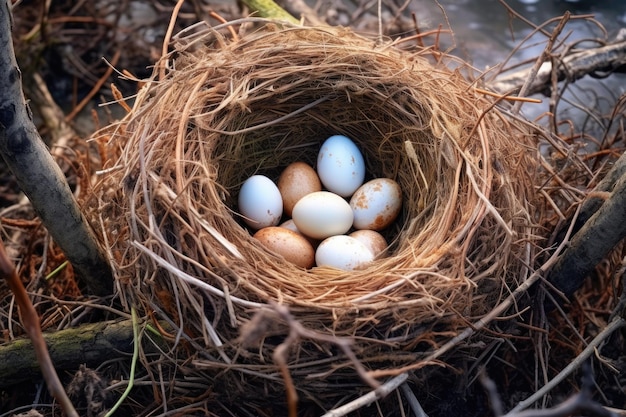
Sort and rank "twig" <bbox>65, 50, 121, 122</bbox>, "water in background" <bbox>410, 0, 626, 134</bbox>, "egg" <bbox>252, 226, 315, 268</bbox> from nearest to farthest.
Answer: "egg" <bbox>252, 226, 315, 268</bbox>
"twig" <bbox>65, 50, 121, 122</bbox>
"water in background" <bbox>410, 0, 626, 134</bbox>

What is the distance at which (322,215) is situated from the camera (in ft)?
6.35

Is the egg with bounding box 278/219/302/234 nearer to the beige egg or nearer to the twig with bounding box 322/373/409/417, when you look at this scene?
the beige egg

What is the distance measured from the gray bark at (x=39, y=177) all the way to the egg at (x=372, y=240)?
745mm

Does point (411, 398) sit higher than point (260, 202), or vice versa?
point (260, 202)

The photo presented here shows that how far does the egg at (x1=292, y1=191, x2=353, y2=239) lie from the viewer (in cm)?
194

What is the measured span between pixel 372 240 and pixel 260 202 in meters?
0.36

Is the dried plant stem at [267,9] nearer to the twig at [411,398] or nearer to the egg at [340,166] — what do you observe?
the egg at [340,166]

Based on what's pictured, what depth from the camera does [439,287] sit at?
1500 mm

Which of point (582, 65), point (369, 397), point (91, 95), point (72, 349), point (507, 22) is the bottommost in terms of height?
point (72, 349)

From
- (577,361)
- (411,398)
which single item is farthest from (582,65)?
(411,398)

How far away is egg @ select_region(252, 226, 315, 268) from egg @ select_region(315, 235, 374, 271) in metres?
0.04

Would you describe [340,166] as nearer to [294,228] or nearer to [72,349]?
[294,228]

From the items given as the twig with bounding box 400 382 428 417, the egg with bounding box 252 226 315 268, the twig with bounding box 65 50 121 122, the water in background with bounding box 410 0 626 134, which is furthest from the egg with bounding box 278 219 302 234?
the water in background with bounding box 410 0 626 134

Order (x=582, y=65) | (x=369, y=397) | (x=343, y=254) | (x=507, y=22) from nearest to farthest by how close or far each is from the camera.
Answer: (x=369, y=397)
(x=343, y=254)
(x=582, y=65)
(x=507, y=22)
